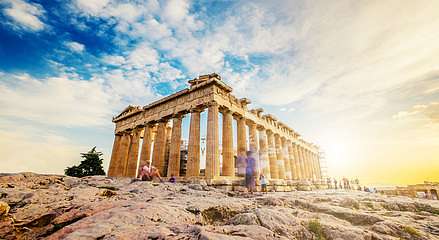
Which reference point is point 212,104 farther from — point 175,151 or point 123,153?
point 123,153

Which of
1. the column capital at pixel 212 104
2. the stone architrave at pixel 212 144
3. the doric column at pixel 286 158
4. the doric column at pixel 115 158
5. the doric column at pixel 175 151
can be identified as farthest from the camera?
the doric column at pixel 286 158

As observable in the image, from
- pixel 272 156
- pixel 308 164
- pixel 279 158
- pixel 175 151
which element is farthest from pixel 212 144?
pixel 308 164

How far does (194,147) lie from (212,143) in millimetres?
1971

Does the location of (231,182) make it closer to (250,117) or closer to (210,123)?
(210,123)

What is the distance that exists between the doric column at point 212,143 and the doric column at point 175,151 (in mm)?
3844

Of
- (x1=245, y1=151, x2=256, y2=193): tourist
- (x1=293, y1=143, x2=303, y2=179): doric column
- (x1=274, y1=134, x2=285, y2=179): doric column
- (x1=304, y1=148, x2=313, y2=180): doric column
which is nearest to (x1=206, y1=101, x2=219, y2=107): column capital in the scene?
(x1=245, y1=151, x2=256, y2=193): tourist

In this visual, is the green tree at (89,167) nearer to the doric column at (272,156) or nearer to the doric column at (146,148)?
the doric column at (146,148)

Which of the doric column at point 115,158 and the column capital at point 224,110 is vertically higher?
the column capital at point 224,110

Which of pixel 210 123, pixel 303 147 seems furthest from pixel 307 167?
pixel 210 123

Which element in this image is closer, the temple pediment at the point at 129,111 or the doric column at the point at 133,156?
the doric column at the point at 133,156

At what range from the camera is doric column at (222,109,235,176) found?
56.8 ft

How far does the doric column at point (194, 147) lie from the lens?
16625 millimetres

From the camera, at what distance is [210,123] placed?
667 inches

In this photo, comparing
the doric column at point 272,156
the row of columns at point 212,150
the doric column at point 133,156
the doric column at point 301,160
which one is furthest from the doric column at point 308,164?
the doric column at point 133,156
